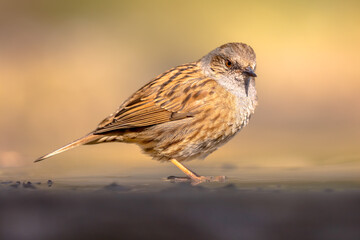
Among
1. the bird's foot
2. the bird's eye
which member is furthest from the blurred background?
the bird's foot

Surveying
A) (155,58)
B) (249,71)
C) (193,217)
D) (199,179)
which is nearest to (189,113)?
(249,71)

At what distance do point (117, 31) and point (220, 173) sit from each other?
25.3 ft

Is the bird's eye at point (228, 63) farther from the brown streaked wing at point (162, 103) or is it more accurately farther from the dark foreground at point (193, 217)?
the dark foreground at point (193, 217)

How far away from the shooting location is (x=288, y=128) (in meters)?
8.64

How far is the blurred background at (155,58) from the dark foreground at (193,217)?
14.8ft

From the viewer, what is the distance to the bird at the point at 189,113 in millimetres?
4855

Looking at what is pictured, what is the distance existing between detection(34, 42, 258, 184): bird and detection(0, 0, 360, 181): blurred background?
2.36m

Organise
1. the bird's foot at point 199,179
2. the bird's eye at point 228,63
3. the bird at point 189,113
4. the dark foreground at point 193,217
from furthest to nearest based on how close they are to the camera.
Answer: the bird's eye at point 228,63, the bird at point 189,113, the bird's foot at point 199,179, the dark foreground at point 193,217

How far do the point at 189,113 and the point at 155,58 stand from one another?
6367 millimetres

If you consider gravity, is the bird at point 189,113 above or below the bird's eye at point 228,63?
below

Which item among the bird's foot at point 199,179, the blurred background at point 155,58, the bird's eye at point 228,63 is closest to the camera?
the bird's foot at point 199,179

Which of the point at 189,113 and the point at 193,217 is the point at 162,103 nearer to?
the point at 189,113

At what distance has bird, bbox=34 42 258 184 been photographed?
4.86 meters

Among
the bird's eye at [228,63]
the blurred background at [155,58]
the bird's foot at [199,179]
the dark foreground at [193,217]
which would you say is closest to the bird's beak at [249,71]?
the bird's eye at [228,63]
